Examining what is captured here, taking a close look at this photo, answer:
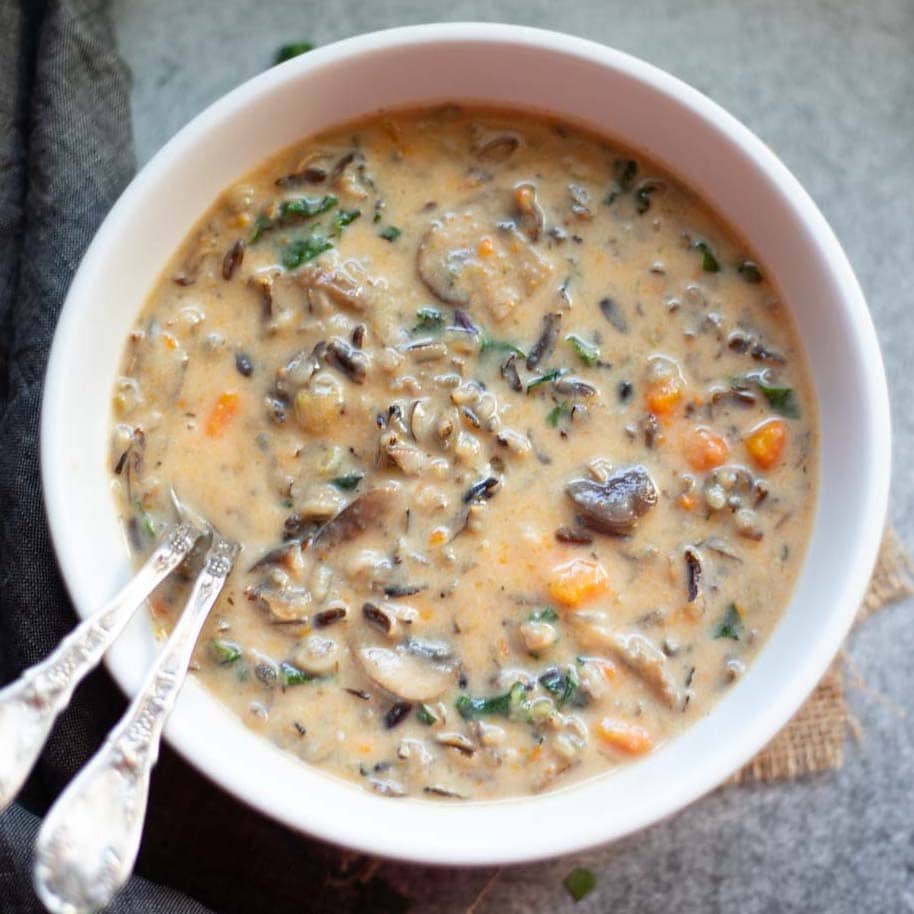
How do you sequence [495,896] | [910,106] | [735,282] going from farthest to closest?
1. [910,106]
2. [495,896]
3. [735,282]

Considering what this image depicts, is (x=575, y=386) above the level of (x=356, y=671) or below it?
above

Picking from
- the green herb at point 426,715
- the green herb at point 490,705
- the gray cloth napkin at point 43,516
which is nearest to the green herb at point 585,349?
the green herb at point 490,705

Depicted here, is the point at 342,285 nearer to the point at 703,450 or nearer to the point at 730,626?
the point at 703,450

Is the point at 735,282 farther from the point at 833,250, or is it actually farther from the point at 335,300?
the point at 335,300

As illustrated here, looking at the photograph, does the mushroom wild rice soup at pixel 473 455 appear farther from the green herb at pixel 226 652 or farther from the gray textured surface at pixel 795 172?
the gray textured surface at pixel 795 172

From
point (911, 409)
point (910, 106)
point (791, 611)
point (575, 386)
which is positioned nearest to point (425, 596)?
point (575, 386)

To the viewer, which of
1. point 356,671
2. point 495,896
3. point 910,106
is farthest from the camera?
point 910,106

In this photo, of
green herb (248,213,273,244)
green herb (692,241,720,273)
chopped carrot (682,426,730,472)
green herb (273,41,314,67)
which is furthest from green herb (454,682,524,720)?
green herb (273,41,314,67)
